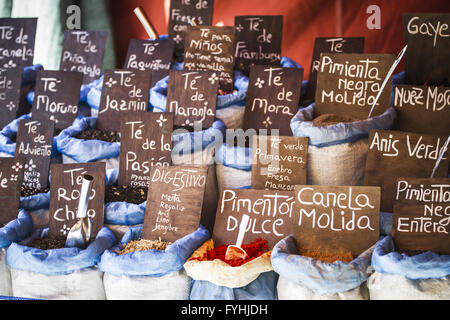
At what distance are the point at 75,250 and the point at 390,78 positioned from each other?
1531mm

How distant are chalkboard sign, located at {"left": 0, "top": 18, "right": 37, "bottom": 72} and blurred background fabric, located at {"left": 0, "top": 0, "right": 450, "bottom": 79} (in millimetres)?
544

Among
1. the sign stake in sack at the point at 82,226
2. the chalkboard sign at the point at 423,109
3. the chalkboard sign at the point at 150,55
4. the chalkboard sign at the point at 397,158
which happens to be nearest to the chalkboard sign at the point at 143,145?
the sign stake in sack at the point at 82,226

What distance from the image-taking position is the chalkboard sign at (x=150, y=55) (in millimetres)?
2959

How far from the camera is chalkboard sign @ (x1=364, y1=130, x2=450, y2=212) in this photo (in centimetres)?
196

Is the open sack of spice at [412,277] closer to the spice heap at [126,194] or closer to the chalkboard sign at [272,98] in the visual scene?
the chalkboard sign at [272,98]

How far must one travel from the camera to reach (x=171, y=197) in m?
2.10

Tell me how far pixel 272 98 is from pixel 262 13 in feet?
3.94

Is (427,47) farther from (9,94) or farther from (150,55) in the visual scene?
(9,94)

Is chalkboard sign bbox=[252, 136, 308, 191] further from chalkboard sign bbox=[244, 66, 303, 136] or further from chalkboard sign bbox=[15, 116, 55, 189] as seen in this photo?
→ chalkboard sign bbox=[15, 116, 55, 189]

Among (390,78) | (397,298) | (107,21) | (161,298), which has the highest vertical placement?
(107,21)

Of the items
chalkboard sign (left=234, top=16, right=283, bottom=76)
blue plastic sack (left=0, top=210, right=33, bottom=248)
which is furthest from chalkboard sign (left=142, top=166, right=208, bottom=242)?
chalkboard sign (left=234, top=16, right=283, bottom=76)

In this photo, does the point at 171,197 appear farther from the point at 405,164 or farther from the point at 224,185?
the point at 405,164

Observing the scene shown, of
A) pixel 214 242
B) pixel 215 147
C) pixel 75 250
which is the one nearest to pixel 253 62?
pixel 215 147

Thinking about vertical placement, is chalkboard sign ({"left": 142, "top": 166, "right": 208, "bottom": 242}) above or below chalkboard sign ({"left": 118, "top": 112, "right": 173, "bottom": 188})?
below
